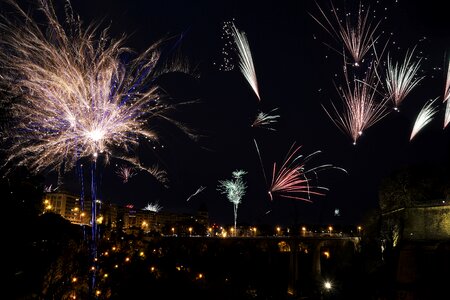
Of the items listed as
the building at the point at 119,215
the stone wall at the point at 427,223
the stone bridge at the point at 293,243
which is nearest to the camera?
the stone wall at the point at 427,223

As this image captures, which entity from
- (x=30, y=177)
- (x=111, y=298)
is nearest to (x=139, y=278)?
(x=111, y=298)

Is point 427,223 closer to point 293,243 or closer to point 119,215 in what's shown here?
point 293,243

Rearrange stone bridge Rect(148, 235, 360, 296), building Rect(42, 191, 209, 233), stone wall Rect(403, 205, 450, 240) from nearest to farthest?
stone wall Rect(403, 205, 450, 240), stone bridge Rect(148, 235, 360, 296), building Rect(42, 191, 209, 233)

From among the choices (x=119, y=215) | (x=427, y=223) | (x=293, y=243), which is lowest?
(x=293, y=243)

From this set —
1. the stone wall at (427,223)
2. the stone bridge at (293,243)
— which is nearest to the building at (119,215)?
the stone bridge at (293,243)

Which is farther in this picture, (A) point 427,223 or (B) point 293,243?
(B) point 293,243

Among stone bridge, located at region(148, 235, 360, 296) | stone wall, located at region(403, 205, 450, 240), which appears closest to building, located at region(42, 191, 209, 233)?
stone bridge, located at region(148, 235, 360, 296)

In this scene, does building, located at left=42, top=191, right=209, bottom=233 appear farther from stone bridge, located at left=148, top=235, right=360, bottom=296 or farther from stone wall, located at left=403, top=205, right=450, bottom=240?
stone wall, located at left=403, top=205, right=450, bottom=240

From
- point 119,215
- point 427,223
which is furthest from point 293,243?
point 119,215

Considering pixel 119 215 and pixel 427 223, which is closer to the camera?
pixel 427 223

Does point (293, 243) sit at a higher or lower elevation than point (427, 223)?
lower

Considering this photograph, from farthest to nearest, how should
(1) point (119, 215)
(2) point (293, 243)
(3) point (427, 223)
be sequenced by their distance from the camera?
1. (1) point (119, 215)
2. (2) point (293, 243)
3. (3) point (427, 223)

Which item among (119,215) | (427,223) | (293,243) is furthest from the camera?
(119,215)

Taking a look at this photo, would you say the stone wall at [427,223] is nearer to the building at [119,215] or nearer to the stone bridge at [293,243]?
the stone bridge at [293,243]
